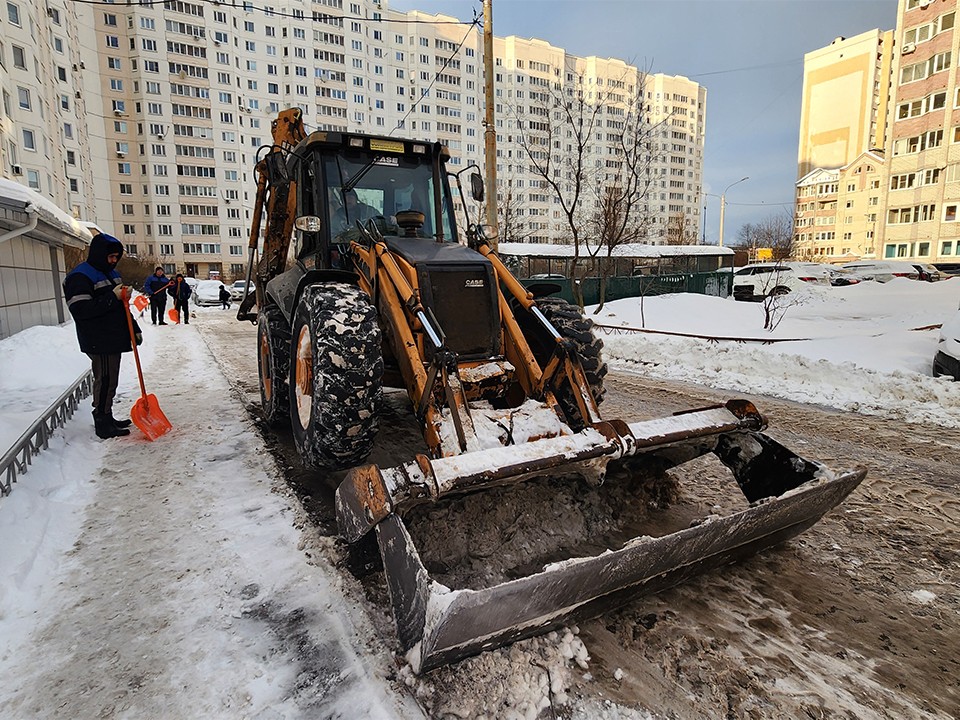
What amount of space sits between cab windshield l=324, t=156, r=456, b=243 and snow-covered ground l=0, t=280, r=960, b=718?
2.20 metres

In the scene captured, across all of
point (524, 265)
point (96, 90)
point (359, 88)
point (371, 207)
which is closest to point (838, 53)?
point (359, 88)

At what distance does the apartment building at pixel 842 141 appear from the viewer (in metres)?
71.5

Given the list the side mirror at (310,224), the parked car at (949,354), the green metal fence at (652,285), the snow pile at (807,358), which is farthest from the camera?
the green metal fence at (652,285)

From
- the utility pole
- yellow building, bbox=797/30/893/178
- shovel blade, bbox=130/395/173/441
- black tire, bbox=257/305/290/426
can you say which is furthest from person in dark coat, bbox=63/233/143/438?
yellow building, bbox=797/30/893/178

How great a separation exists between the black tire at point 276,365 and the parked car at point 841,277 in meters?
32.1

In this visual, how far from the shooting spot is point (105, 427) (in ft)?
18.3

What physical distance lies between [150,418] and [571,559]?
5.18 meters

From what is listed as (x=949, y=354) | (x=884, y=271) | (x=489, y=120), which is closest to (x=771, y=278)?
(x=884, y=271)

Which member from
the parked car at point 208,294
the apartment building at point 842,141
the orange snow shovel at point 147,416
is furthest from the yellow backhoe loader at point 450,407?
the apartment building at point 842,141

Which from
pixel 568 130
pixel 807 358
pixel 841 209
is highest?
pixel 568 130

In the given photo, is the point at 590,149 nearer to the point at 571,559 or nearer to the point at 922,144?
the point at 922,144

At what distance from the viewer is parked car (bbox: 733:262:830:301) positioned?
23.5m

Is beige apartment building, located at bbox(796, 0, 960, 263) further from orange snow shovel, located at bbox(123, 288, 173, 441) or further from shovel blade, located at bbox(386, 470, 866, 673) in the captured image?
orange snow shovel, located at bbox(123, 288, 173, 441)

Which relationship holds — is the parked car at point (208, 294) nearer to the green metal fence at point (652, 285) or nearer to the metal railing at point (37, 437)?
the green metal fence at point (652, 285)
